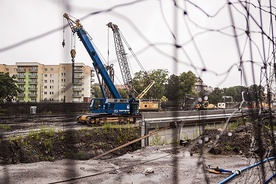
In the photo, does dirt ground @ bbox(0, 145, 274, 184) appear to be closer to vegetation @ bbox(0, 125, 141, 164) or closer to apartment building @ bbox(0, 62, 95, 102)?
vegetation @ bbox(0, 125, 141, 164)

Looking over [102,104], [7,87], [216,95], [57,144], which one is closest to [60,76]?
[216,95]

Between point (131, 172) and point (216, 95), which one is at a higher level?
point (216, 95)

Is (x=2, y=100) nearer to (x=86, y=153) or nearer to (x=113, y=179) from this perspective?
(x=86, y=153)

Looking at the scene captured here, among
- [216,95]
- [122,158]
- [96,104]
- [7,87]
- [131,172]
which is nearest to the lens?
[216,95]

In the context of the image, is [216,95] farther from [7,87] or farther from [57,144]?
[7,87]

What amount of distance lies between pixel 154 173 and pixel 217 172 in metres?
1.02

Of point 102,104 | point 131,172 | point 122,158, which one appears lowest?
point 122,158

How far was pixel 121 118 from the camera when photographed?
12.6m

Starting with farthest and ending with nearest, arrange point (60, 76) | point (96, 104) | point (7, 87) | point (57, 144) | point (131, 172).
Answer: point (7, 87) → point (96, 104) → point (57, 144) → point (131, 172) → point (60, 76)

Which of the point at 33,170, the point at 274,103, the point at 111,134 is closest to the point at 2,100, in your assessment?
the point at 111,134

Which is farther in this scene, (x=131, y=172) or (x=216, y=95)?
(x=131, y=172)

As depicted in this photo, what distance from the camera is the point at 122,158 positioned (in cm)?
646

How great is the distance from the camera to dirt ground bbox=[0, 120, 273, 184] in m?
3.02

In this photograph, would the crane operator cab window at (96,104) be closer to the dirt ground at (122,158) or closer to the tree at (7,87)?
the dirt ground at (122,158)
